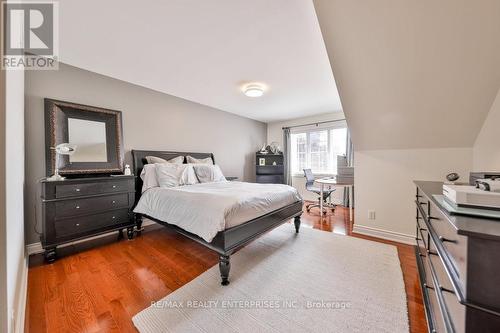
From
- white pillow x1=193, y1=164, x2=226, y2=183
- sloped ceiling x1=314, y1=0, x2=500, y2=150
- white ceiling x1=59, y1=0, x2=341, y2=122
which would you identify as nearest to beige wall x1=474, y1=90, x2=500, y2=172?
sloped ceiling x1=314, y1=0, x2=500, y2=150

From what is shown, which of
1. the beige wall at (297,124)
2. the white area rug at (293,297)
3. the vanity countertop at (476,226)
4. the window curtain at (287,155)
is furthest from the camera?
the window curtain at (287,155)

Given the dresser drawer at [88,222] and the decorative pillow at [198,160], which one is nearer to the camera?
the dresser drawer at [88,222]

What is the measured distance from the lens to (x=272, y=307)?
1.46 meters

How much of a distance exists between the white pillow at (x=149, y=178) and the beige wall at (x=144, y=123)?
482 millimetres

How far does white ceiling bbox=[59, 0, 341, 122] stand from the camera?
1.64 m

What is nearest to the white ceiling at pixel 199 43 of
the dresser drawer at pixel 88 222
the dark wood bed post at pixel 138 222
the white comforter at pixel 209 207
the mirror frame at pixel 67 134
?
the mirror frame at pixel 67 134

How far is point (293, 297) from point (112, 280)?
164 centimetres

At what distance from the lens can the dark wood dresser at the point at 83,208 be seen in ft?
6.88

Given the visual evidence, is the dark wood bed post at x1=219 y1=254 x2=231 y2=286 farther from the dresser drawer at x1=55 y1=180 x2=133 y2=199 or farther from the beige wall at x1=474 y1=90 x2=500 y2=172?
the beige wall at x1=474 y1=90 x2=500 y2=172

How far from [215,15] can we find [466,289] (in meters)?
2.23

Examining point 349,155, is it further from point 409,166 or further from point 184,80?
point 184,80

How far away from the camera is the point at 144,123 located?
10.9 ft

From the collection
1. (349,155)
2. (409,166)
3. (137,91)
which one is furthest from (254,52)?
(349,155)

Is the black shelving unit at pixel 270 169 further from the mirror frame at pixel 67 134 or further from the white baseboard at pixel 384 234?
the mirror frame at pixel 67 134
